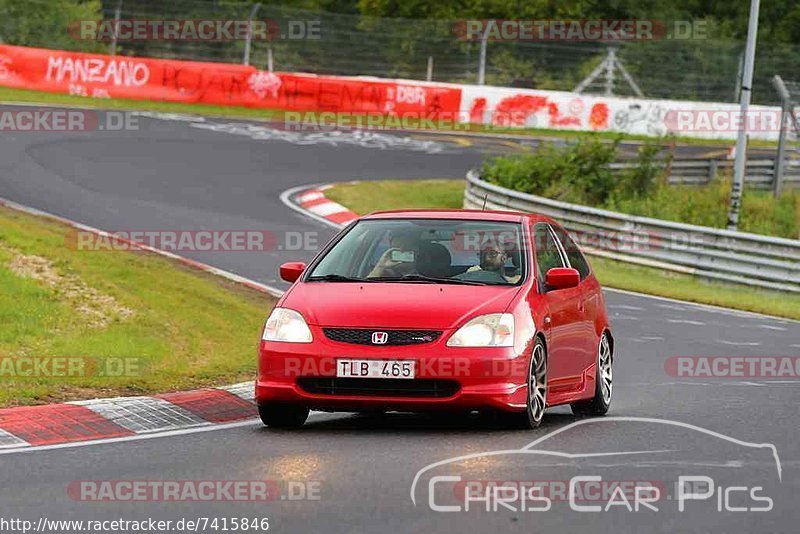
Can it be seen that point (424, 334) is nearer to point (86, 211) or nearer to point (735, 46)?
point (86, 211)

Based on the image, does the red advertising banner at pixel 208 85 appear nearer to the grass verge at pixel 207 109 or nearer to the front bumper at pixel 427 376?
the grass verge at pixel 207 109

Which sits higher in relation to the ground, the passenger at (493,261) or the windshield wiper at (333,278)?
the passenger at (493,261)

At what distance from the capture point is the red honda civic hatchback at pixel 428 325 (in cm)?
983

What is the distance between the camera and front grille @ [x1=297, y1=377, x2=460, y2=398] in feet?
32.2

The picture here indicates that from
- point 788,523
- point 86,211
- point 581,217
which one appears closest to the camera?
point 788,523

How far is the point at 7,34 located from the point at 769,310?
3046cm

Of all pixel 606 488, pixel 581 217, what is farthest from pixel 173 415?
pixel 581 217

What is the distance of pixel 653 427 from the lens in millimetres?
10461

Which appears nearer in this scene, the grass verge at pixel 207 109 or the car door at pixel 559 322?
the car door at pixel 559 322

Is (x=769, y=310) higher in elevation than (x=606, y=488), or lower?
lower

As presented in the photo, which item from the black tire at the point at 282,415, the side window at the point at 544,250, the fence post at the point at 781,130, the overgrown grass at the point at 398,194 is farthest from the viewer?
the fence post at the point at 781,130

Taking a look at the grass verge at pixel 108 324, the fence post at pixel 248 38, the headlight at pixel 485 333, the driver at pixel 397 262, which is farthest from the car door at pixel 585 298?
the fence post at pixel 248 38

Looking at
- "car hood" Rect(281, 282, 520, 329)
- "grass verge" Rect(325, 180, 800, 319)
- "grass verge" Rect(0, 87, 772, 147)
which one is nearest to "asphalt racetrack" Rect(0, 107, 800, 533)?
"car hood" Rect(281, 282, 520, 329)

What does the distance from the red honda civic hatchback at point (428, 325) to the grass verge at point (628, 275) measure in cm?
1124
